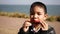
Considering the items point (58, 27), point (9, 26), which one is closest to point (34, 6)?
point (58, 27)

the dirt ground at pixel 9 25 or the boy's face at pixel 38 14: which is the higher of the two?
the boy's face at pixel 38 14

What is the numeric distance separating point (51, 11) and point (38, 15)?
1.85ft

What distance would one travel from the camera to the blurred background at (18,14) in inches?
42.0

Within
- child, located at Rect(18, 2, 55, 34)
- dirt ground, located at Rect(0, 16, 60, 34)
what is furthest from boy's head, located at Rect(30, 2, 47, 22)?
dirt ground, located at Rect(0, 16, 60, 34)

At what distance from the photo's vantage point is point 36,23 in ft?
1.79

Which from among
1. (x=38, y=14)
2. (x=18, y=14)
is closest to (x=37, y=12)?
(x=38, y=14)

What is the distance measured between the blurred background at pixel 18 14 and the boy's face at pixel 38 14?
0.44 m

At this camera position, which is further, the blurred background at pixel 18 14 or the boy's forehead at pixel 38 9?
the blurred background at pixel 18 14

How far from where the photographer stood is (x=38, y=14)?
564 millimetres

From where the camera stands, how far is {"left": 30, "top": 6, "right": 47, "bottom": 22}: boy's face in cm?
55

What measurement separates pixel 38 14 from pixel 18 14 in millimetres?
712

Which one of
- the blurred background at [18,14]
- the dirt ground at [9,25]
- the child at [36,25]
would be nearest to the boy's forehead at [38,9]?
the child at [36,25]

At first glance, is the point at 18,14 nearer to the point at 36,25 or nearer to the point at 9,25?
the point at 9,25

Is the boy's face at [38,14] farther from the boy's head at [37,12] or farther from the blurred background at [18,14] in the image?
the blurred background at [18,14]
